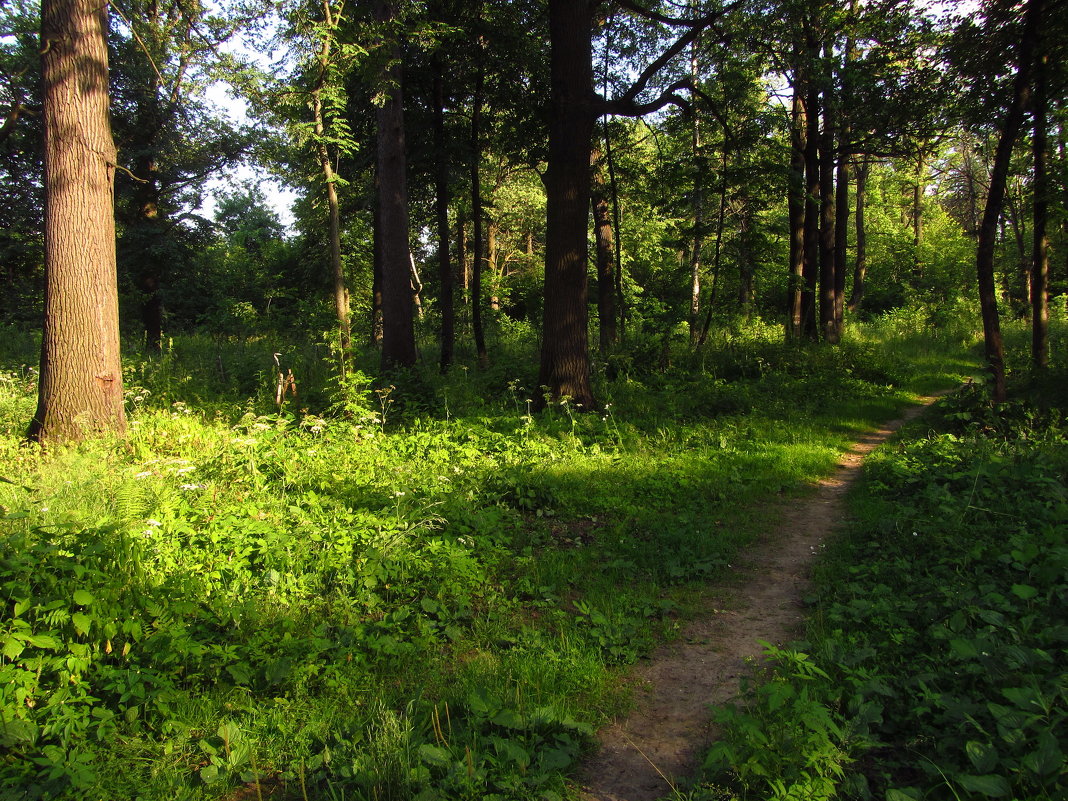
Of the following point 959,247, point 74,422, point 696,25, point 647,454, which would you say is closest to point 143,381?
point 74,422

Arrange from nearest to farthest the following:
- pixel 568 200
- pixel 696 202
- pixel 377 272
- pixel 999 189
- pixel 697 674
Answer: pixel 697 674
pixel 999 189
pixel 568 200
pixel 696 202
pixel 377 272

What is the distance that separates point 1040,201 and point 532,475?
971 cm

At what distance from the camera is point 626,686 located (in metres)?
3.59

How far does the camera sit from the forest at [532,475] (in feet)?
9.43

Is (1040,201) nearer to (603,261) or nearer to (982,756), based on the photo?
(603,261)

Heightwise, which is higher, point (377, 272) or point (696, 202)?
point (696, 202)

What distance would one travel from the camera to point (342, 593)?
4.20 m

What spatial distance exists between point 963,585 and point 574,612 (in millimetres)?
2578

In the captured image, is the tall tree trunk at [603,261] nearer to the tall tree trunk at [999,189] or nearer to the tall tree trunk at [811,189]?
the tall tree trunk at [811,189]

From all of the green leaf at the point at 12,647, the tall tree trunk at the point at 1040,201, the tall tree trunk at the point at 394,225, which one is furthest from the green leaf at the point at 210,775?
the tall tree trunk at the point at 1040,201

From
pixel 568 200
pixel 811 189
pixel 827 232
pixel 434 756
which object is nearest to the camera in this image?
pixel 434 756

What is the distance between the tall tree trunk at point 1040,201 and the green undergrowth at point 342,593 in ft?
19.8

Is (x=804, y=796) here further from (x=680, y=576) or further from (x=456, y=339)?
(x=456, y=339)

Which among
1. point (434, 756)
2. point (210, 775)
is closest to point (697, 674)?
point (434, 756)
